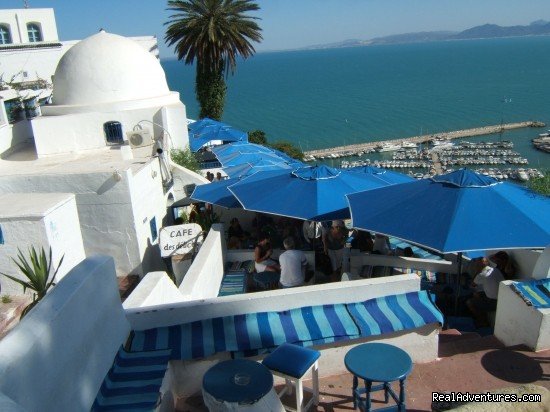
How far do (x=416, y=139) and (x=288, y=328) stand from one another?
7256cm

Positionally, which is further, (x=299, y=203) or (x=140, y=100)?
(x=140, y=100)

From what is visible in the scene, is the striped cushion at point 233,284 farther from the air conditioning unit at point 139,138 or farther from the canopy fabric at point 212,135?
the canopy fabric at point 212,135

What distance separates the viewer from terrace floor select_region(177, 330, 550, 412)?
5191 mm

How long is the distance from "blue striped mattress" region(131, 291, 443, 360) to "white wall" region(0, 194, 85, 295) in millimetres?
5385

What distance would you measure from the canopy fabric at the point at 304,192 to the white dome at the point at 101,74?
8.45 meters

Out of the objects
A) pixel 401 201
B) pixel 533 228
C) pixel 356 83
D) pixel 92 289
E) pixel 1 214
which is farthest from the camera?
pixel 356 83

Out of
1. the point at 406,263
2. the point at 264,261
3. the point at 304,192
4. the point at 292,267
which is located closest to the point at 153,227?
the point at 264,261

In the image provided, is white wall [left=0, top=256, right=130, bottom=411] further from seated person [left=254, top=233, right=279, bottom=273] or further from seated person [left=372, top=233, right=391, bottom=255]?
seated person [left=372, top=233, right=391, bottom=255]

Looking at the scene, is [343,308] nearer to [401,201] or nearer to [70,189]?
[401,201]

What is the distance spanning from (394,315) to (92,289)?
3515mm

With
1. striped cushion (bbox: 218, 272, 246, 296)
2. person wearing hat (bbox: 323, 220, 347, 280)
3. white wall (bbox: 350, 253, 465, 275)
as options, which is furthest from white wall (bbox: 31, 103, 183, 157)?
white wall (bbox: 350, 253, 465, 275)

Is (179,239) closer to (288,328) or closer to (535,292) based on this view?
(288,328)

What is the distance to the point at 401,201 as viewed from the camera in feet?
24.7

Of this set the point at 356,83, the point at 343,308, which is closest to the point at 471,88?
the point at 356,83
